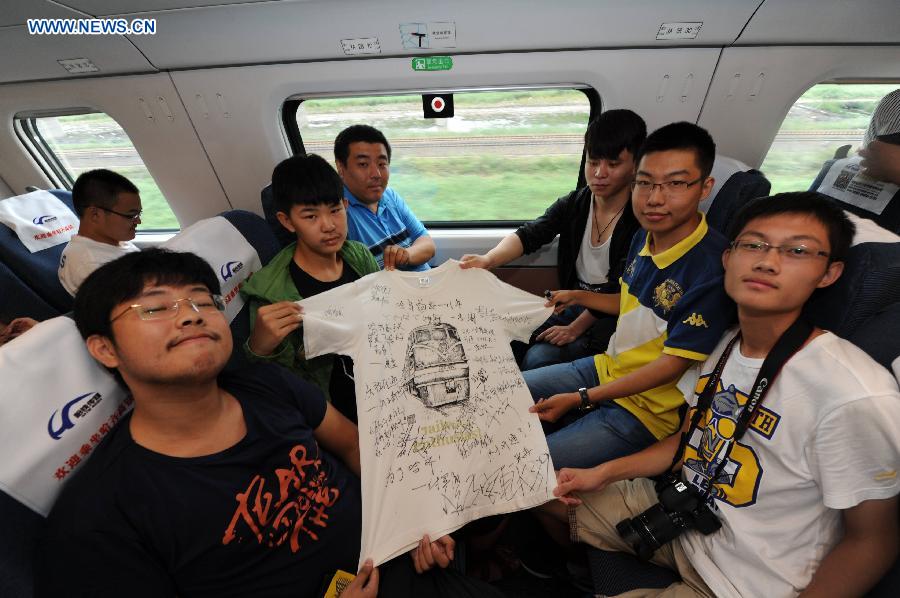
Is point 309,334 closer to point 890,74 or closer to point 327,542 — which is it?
point 327,542

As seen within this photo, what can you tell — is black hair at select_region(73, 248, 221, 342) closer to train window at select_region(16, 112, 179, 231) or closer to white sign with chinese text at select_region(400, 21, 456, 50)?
white sign with chinese text at select_region(400, 21, 456, 50)

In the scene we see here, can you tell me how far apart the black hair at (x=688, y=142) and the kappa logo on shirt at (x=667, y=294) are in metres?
0.49

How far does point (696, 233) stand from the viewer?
63.7 inches

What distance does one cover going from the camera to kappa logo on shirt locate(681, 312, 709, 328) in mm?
1464

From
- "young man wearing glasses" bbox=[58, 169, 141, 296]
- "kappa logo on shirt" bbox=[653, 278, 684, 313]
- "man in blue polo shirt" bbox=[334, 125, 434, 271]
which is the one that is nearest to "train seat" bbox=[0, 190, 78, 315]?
"young man wearing glasses" bbox=[58, 169, 141, 296]

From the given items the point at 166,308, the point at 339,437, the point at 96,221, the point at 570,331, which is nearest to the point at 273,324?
the point at 166,308

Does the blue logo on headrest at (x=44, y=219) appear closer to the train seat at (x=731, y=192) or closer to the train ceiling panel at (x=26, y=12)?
the train ceiling panel at (x=26, y=12)

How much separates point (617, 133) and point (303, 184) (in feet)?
5.74

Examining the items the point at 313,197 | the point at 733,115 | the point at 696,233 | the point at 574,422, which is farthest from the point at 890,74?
the point at 313,197

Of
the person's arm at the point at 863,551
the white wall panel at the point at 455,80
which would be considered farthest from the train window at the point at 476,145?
the person's arm at the point at 863,551

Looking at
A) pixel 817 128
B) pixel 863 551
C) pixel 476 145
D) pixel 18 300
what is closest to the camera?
pixel 863 551

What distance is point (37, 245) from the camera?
304 cm

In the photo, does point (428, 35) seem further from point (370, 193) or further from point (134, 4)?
point (134, 4)

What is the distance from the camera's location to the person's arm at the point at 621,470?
1.53m
